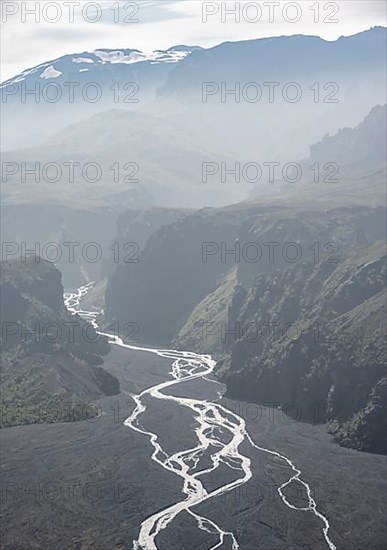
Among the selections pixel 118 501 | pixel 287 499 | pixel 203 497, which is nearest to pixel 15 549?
pixel 118 501

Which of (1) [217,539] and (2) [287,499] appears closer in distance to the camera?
(1) [217,539]

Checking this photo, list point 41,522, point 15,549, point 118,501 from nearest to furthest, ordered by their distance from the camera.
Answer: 1. point 15,549
2. point 41,522
3. point 118,501

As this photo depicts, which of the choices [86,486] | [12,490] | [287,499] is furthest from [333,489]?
[12,490]

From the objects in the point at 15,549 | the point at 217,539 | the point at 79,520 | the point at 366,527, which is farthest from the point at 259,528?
the point at 15,549

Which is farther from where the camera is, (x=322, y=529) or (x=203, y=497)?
(x=203, y=497)

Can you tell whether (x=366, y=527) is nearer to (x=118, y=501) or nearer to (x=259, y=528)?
(x=259, y=528)

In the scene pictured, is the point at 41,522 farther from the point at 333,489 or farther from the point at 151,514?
the point at 333,489

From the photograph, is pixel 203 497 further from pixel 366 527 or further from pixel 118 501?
pixel 366 527

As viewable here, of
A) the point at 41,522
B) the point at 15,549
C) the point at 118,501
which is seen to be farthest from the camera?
the point at 118,501
